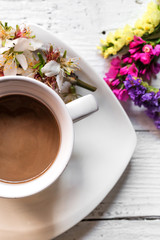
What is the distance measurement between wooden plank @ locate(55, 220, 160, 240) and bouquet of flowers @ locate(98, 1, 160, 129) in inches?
13.0

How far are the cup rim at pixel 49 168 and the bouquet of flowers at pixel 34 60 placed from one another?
0.20 ft

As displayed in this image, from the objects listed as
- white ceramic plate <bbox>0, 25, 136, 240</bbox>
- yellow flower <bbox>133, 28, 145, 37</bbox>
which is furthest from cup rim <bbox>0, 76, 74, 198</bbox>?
yellow flower <bbox>133, 28, 145, 37</bbox>

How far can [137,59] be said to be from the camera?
0.97 m

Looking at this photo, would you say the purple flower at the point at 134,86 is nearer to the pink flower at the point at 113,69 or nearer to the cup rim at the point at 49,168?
the pink flower at the point at 113,69

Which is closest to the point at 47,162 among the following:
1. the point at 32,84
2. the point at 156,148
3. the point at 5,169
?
the point at 5,169

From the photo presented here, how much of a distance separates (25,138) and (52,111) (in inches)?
4.1

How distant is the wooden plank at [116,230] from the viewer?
1.02 m

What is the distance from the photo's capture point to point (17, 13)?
3.17 ft

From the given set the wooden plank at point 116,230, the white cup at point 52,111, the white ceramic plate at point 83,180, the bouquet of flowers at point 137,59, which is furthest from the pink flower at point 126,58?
the wooden plank at point 116,230

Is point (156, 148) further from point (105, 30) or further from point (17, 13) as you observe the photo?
point (17, 13)

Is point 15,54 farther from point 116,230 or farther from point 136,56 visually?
point 116,230

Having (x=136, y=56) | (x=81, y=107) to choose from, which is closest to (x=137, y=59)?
(x=136, y=56)

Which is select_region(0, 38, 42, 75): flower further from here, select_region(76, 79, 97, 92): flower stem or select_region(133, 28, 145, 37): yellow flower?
select_region(133, 28, 145, 37): yellow flower

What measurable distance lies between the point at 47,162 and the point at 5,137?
0.41ft
